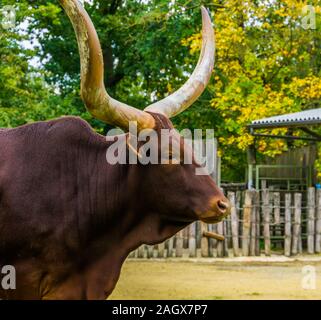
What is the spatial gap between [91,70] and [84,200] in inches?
33.6

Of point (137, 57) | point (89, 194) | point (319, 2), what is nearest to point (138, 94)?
point (137, 57)

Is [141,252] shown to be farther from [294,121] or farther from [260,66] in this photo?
[260,66]

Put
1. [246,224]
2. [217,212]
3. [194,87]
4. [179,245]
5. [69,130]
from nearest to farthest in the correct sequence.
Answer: [217,212]
[69,130]
[194,87]
[179,245]
[246,224]

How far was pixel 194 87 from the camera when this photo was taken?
16.7 feet

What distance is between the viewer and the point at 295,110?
60.9 ft

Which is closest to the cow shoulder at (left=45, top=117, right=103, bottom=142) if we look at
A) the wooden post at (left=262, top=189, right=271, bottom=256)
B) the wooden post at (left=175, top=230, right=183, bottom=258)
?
the wooden post at (left=175, top=230, right=183, bottom=258)

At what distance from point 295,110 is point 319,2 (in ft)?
9.57

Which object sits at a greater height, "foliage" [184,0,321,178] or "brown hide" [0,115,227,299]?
"foliage" [184,0,321,178]

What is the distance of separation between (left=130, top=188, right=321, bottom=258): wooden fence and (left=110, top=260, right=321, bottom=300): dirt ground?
0.66 m

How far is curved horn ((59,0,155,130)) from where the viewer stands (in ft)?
13.3

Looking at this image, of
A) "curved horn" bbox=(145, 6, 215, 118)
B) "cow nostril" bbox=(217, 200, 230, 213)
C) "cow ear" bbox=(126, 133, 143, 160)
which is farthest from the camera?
"curved horn" bbox=(145, 6, 215, 118)

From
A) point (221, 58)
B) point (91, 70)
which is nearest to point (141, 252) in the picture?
point (221, 58)

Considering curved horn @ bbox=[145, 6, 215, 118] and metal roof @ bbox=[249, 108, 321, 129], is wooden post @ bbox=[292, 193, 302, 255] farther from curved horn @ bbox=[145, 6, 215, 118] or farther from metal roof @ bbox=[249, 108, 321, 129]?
curved horn @ bbox=[145, 6, 215, 118]

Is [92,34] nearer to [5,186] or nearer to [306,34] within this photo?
[5,186]
